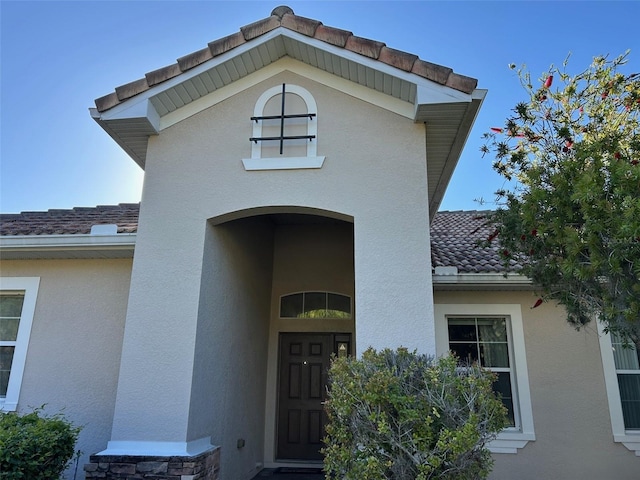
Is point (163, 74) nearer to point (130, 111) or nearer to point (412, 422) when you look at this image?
point (130, 111)

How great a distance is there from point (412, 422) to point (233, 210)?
12.8 feet

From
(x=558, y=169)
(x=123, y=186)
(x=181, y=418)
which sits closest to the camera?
(x=558, y=169)

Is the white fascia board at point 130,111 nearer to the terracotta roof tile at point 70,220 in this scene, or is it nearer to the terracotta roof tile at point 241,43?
the terracotta roof tile at point 241,43

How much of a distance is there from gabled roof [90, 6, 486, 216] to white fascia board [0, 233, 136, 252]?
1638mm

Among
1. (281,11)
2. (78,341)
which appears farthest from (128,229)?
(281,11)

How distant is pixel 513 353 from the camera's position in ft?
26.7

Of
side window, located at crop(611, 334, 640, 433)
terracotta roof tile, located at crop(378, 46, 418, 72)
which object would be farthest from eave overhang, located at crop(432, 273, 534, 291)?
terracotta roof tile, located at crop(378, 46, 418, 72)

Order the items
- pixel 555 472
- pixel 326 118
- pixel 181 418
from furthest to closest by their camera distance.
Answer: pixel 555 472 < pixel 326 118 < pixel 181 418

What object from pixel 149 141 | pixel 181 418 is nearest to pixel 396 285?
pixel 181 418

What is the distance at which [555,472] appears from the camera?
7.52 metres

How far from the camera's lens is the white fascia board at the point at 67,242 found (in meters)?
7.80

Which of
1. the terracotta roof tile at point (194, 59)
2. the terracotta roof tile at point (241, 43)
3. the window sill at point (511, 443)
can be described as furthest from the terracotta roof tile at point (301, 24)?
the window sill at point (511, 443)

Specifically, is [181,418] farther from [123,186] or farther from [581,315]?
[123,186]

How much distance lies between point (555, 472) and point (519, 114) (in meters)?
5.89
